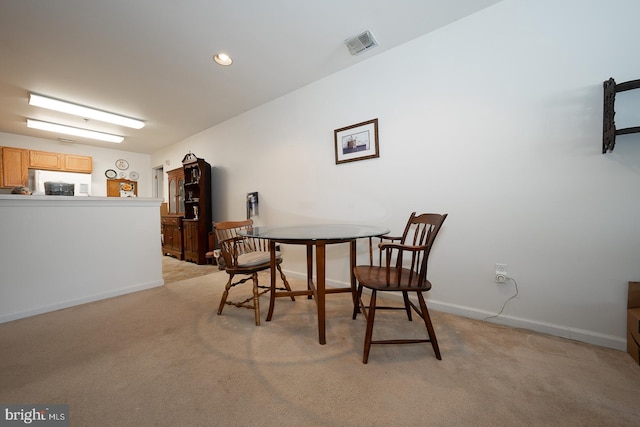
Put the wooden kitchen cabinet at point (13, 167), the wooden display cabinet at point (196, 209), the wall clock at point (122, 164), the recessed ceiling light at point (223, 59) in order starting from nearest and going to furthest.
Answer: the recessed ceiling light at point (223, 59)
the wooden display cabinet at point (196, 209)
the wooden kitchen cabinet at point (13, 167)
the wall clock at point (122, 164)

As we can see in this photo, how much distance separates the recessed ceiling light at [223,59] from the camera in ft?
7.83

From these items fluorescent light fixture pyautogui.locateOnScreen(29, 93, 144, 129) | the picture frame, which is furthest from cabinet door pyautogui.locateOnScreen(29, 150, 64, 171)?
the picture frame

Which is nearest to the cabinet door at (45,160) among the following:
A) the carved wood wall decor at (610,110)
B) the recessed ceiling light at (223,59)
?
the recessed ceiling light at (223,59)

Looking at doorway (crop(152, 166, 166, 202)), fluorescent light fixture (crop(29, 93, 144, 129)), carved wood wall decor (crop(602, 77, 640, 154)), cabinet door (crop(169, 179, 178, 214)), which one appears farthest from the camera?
doorway (crop(152, 166, 166, 202))

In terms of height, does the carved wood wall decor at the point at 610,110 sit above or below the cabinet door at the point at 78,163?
below

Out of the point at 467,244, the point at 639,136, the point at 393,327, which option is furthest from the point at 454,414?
the point at 639,136

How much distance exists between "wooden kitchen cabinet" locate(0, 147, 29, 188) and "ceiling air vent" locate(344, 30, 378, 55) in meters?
6.41

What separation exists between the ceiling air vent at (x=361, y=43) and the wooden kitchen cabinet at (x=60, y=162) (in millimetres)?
6328

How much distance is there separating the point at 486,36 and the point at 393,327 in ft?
8.08

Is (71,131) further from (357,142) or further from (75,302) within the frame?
(357,142)

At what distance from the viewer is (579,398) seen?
1.09 metres

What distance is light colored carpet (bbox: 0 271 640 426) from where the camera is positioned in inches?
40.7

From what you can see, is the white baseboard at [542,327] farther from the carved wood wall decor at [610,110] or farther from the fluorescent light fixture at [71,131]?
the fluorescent light fixture at [71,131]

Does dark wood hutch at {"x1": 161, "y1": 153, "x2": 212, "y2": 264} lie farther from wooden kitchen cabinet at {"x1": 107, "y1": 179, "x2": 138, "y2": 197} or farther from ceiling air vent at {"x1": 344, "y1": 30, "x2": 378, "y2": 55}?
ceiling air vent at {"x1": 344, "y1": 30, "x2": 378, "y2": 55}
